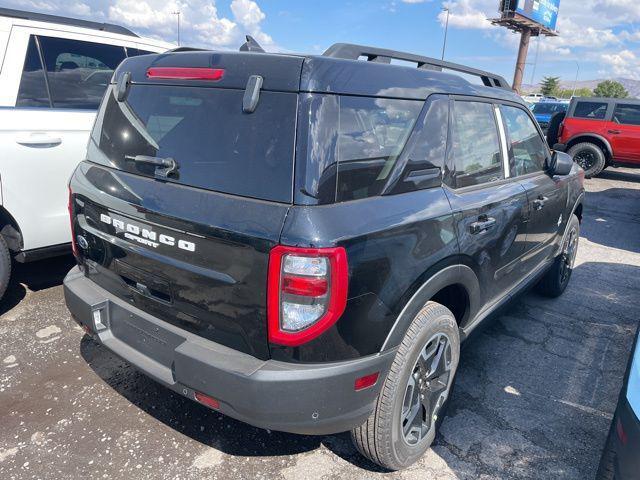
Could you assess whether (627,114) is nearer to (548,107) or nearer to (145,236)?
(548,107)

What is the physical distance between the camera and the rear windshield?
5.88 ft

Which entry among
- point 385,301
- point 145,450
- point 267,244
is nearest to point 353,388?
point 385,301

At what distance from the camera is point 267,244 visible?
1703 mm

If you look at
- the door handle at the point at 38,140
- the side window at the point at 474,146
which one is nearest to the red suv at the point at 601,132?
the side window at the point at 474,146

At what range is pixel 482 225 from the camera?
256 cm

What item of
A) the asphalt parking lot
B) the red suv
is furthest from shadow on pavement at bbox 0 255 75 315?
the red suv

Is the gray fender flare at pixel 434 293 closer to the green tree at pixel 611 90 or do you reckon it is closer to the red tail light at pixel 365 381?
the red tail light at pixel 365 381

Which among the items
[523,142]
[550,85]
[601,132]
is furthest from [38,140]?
[550,85]

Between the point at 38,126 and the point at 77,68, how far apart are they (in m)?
0.78

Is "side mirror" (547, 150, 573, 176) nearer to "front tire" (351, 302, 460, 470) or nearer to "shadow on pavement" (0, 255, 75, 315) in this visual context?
"front tire" (351, 302, 460, 470)

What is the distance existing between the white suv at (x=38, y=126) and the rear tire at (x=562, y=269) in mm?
4047

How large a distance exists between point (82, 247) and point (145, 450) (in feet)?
3.53

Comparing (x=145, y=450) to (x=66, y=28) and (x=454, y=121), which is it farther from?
(x=66, y=28)

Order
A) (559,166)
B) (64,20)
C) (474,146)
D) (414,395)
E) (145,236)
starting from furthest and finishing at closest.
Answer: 1. (64,20)
2. (559,166)
3. (474,146)
4. (414,395)
5. (145,236)
